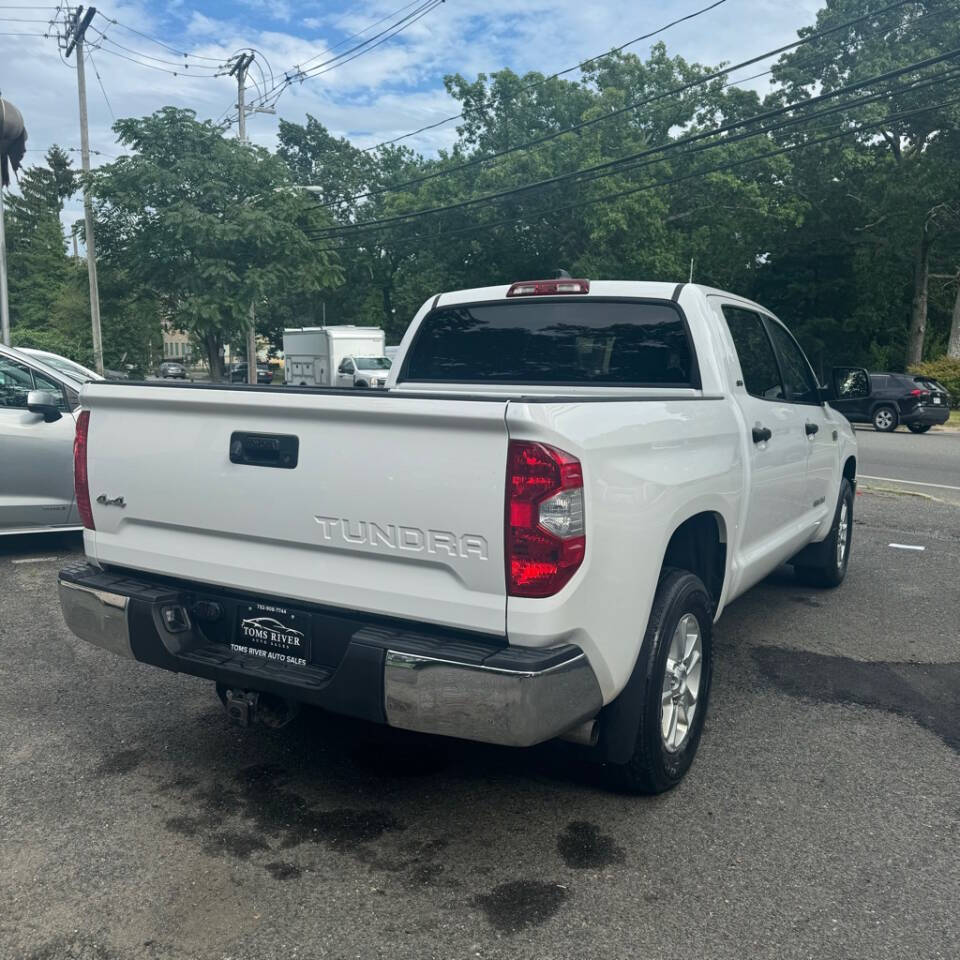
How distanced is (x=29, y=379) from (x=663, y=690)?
593 centimetres

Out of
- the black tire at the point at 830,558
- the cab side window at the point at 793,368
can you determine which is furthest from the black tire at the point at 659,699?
the black tire at the point at 830,558

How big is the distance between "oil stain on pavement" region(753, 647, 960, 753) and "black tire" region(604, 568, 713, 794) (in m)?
1.29

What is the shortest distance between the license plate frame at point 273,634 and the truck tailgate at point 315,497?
0.07 metres

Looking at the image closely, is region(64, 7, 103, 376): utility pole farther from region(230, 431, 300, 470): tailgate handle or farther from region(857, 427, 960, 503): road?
region(230, 431, 300, 470): tailgate handle

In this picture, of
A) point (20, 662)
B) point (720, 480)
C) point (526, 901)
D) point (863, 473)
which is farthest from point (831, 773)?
point (863, 473)

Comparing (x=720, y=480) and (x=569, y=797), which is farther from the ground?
(x=720, y=480)

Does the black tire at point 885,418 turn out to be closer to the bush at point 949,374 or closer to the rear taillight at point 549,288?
the bush at point 949,374

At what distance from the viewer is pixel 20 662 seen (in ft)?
16.4

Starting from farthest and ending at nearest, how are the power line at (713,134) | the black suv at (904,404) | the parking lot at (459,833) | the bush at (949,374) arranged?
the bush at (949,374) < the black suv at (904,404) < the power line at (713,134) < the parking lot at (459,833)

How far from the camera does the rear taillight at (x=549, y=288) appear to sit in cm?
455

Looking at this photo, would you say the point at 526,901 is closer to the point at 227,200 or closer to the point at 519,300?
the point at 519,300

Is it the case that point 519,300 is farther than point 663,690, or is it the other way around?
point 519,300

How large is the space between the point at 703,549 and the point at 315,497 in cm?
171

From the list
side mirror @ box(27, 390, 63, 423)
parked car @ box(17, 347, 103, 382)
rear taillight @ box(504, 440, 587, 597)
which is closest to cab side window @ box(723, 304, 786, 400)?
rear taillight @ box(504, 440, 587, 597)
